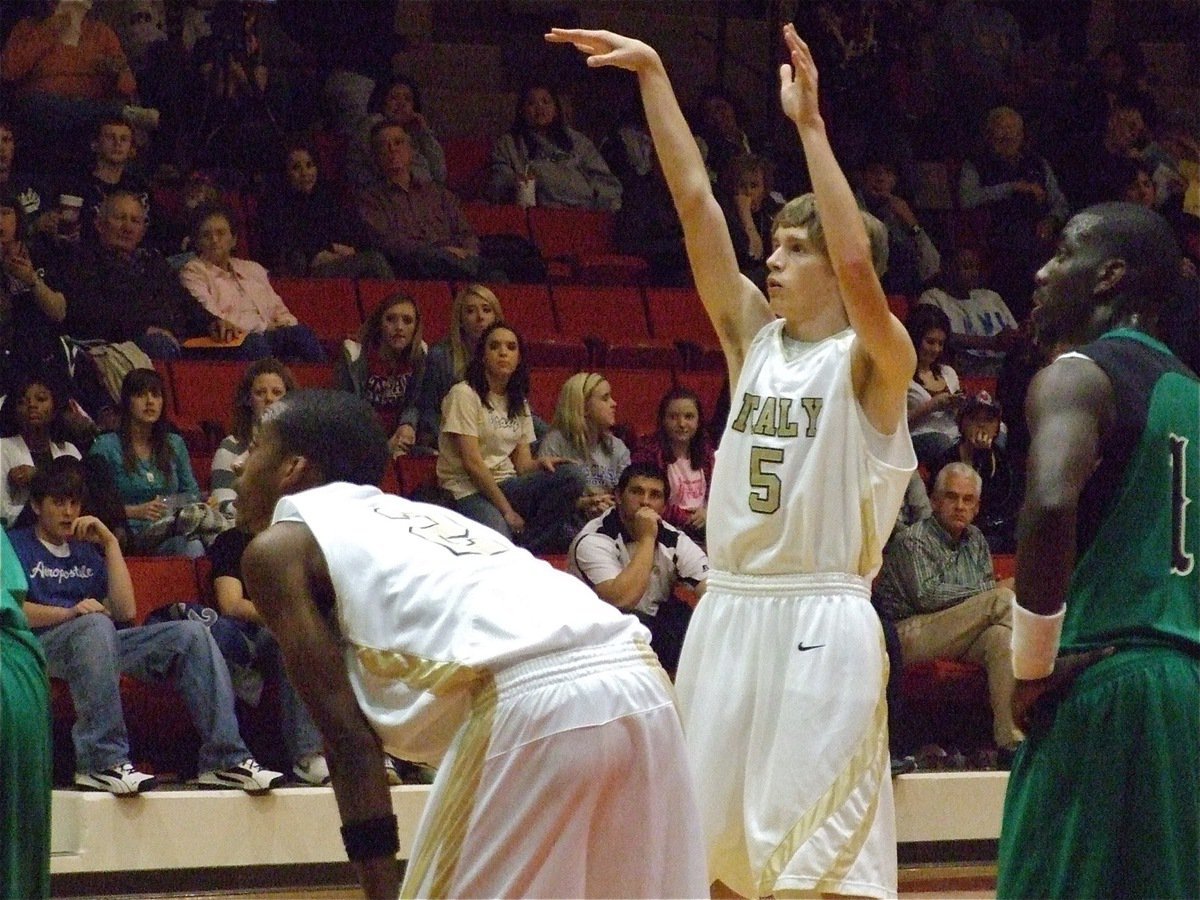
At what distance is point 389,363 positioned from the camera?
27.9 feet

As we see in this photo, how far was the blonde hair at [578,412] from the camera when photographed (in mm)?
8266

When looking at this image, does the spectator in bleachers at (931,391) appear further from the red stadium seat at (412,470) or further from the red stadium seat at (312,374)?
the red stadium seat at (312,374)

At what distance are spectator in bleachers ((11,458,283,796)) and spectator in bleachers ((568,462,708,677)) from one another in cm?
152

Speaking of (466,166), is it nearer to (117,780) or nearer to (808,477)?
(117,780)

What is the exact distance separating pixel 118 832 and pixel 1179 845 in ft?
14.1

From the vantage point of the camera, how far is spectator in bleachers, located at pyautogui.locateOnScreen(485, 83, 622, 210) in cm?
1080

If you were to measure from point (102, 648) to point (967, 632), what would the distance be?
353 cm

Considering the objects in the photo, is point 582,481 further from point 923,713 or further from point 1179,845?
point 1179,845

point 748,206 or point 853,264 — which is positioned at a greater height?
point 853,264

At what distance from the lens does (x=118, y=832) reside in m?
6.41

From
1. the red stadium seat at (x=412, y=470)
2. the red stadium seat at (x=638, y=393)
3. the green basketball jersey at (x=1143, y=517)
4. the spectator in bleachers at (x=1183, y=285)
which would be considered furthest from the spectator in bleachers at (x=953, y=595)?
the green basketball jersey at (x=1143, y=517)

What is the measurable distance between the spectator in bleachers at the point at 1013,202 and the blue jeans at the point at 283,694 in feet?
18.7

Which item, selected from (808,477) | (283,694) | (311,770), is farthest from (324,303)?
(808,477)

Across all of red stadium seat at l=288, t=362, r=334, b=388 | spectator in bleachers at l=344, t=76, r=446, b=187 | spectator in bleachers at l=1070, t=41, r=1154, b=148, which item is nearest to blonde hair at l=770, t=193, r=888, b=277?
red stadium seat at l=288, t=362, r=334, b=388
